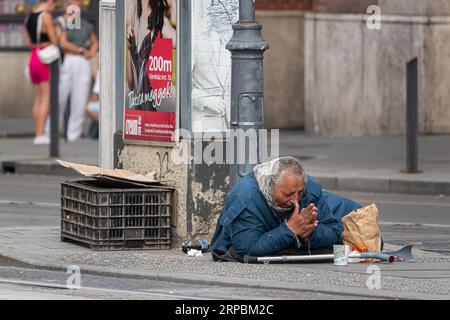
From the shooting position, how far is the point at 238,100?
10680mm

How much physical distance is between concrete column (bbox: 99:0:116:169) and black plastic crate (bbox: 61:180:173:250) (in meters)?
1.16

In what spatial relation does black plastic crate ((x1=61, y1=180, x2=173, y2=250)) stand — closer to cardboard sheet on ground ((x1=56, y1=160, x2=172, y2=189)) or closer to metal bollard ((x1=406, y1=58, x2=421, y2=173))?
cardboard sheet on ground ((x1=56, y1=160, x2=172, y2=189))

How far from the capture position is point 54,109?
2014 centimetres

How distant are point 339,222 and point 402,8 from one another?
11460mm

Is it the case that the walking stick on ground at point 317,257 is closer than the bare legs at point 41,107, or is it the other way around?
the walking stick on ground at point 317,257

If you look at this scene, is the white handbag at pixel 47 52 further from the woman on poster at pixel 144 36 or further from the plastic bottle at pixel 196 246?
the plastic bottle at pixel 196 246

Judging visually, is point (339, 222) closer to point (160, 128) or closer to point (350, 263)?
point (350, 263)

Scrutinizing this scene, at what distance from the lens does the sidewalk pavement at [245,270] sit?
9.11m

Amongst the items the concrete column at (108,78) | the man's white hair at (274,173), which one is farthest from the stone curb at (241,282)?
the concrete column at (108,78)

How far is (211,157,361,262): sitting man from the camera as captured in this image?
995 cm

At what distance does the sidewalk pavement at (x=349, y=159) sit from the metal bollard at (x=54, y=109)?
18 centimetres

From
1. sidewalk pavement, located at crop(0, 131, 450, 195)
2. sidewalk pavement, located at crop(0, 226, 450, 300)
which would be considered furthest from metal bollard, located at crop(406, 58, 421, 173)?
sidewalk pavement, located at crop(0, 226, 450, 300)

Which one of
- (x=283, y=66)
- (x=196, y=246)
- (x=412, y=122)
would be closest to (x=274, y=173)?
(x=196, y=246)

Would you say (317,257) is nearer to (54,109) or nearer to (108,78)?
(108,78)
